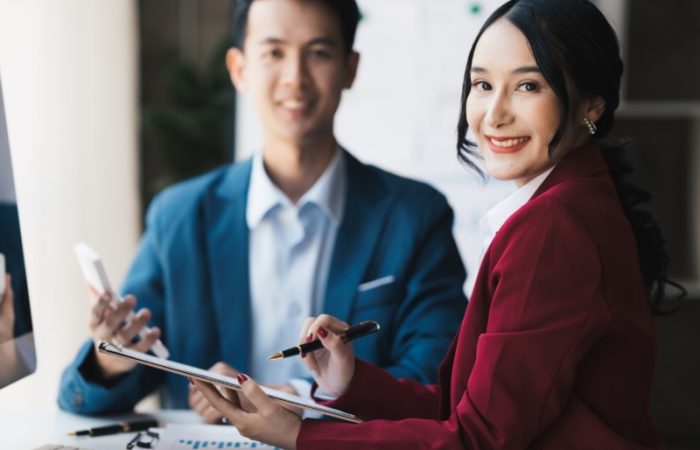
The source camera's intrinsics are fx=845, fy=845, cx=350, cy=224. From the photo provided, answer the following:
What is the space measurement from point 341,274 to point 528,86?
699mm

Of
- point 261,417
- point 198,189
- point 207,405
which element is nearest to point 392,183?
point 198,189

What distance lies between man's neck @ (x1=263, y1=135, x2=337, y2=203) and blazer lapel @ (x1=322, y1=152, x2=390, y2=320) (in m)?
0.06

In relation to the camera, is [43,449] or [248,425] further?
[43,449]

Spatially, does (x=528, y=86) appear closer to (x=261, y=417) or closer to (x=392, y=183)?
(x=261, y=417)

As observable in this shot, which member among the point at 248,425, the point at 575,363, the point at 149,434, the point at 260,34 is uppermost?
the point at 260,34

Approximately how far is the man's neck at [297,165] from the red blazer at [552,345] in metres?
0.78

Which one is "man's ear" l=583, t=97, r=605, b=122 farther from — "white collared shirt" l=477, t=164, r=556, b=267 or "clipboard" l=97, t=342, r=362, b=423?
"clipboard" l=97, t=342, r=362, b=423

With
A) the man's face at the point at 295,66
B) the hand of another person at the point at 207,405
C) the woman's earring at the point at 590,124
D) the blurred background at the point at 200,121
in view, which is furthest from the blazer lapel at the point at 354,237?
the woman's earring at the point at 590,124

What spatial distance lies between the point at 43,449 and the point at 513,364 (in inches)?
24.6

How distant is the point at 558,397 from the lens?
2.86 ft

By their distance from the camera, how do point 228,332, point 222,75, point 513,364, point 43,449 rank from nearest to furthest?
point 513,364, point 43,449, point 228,332, point 222,75

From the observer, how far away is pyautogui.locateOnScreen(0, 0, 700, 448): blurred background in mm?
2250

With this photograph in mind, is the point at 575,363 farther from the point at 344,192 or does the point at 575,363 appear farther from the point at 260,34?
the point at 260,34

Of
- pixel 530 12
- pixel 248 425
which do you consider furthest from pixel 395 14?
pixel 248 425
